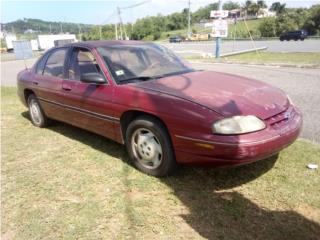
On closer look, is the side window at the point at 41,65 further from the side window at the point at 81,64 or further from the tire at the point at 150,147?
the tire at the point at 150,147

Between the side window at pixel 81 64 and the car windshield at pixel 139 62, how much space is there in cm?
18

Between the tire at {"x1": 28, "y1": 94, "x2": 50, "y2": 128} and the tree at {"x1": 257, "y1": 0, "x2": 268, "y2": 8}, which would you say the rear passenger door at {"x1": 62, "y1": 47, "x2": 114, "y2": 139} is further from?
the tree at {"x1": 257, "y1": 0, "x2": 268, "y2": 8}

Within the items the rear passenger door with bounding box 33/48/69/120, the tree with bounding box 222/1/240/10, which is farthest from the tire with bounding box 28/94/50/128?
the tree with bounding box 222/1/240/10

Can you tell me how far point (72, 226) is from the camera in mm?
3215

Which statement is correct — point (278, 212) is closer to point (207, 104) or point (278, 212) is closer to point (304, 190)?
point (304, 190)

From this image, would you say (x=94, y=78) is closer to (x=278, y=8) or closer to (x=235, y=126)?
(x=235, y=126)

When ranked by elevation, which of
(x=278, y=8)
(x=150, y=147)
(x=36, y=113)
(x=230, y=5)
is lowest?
(x=36, y=113)

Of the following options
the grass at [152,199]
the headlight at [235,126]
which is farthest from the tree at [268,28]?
the headlight at [235,126]

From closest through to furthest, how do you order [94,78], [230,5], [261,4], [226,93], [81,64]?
[226,93]
[94,78]
[81,64]
[230,5]
[261,4]

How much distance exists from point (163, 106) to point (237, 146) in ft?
3.00

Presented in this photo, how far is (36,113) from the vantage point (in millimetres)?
6410

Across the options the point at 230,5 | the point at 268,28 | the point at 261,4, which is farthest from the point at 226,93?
the point at 261,4

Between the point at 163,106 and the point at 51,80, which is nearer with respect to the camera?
the point at 163,106

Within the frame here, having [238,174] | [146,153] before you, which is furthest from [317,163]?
[146,153]
